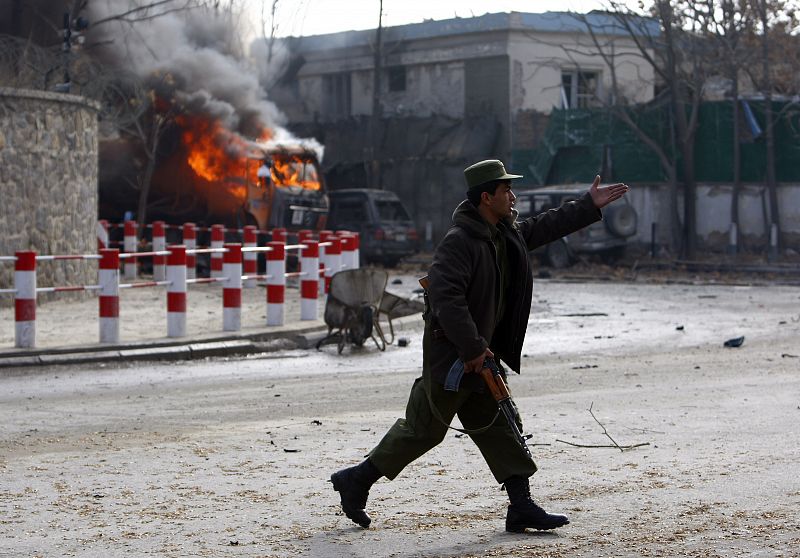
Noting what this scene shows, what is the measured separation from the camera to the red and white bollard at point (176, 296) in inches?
580

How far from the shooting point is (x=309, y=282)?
55.9 ft

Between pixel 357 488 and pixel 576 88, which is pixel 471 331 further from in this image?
pixel 576 88

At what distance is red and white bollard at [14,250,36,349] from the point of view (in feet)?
44.5

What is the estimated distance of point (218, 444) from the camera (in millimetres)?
8773

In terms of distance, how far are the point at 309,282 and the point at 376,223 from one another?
15.6 meters

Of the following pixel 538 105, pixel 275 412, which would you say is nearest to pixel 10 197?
pixel 275 412

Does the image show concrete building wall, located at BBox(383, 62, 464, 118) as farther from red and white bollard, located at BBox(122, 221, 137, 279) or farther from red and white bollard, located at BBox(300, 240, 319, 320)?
red and white bollard, located at BBox(300, 240, 319, 320)

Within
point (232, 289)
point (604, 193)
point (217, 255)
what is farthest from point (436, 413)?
point (217, 255)

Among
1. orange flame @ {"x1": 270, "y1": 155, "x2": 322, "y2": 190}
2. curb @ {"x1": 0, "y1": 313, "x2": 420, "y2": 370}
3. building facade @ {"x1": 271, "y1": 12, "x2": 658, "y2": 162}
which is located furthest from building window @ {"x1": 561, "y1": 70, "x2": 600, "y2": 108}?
curb @ {"x1": 0, "y1": 313, "x2": 420, "y2": 370}

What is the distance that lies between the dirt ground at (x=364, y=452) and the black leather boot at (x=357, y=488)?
103 mm

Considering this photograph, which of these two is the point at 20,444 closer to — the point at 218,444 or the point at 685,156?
the point at 218,444

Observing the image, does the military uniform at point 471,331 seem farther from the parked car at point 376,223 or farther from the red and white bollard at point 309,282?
the parked car at point 376,223

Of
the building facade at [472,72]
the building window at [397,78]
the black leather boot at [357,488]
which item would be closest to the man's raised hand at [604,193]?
the black leather boot at [357,488]

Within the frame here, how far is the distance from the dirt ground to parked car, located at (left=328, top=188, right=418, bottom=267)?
695 inches
